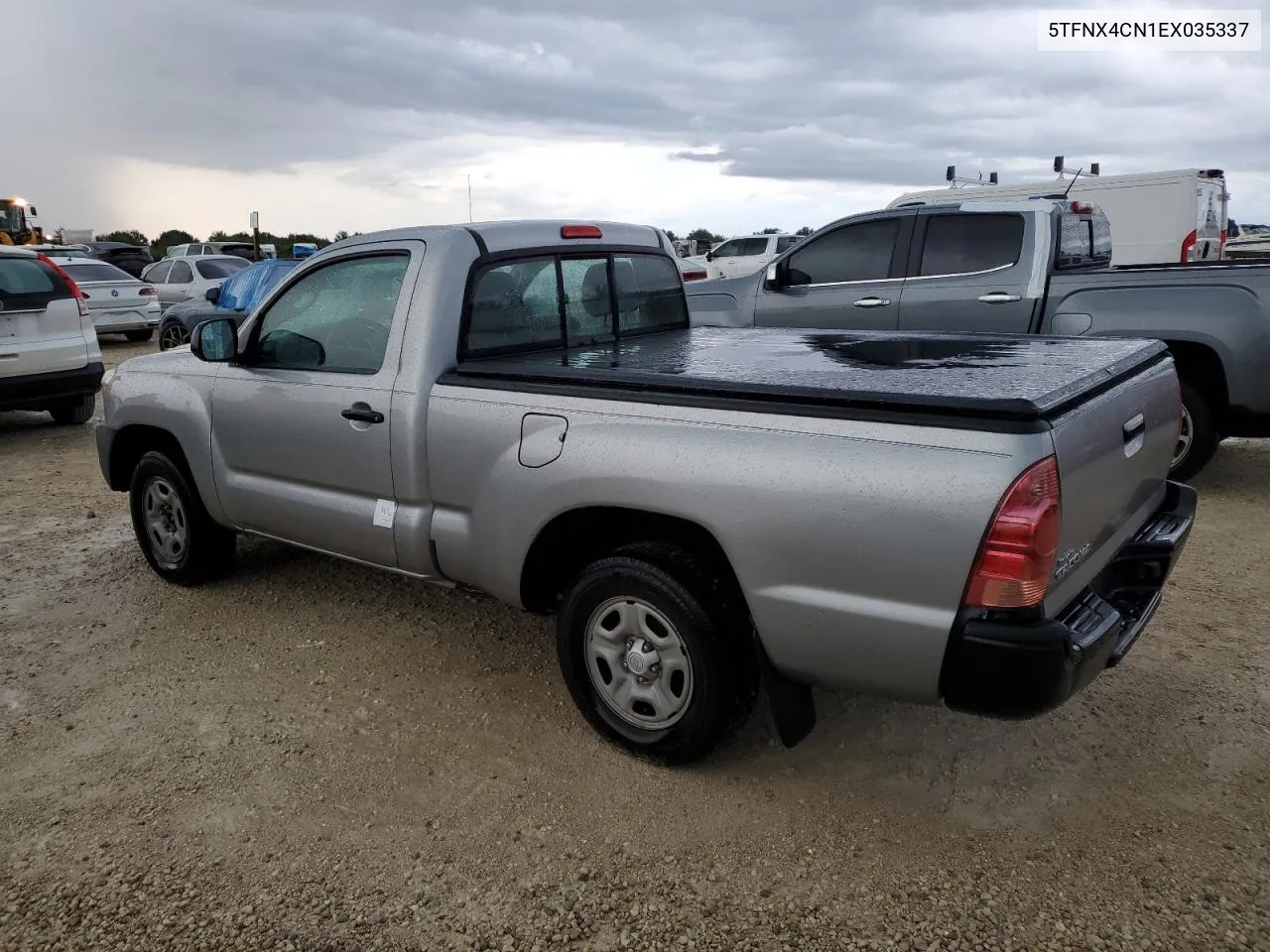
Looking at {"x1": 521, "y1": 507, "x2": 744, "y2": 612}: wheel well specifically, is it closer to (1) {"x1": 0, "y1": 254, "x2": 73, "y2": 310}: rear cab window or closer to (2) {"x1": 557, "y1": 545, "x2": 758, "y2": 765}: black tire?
(2) {"x1": 557, "y1": 545, "x2": 758, "y2": 765}: black tire

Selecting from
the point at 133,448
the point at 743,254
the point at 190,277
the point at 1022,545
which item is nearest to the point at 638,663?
the point at 1022,545

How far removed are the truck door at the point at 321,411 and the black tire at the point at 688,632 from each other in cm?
101

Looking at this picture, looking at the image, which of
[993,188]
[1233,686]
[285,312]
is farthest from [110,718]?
[993,188]

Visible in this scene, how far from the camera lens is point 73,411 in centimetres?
968

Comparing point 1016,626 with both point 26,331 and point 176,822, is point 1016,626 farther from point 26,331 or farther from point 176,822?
point 26,331

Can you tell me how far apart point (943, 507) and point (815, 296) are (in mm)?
5425

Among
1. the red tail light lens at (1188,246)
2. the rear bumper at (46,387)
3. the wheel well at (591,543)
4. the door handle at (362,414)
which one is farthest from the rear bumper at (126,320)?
the red tail light lens at (1188,246)

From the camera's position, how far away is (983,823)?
2.94 m

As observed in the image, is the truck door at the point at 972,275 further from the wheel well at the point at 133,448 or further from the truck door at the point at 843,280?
the wheel well at the point at 133,448

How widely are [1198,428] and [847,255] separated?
2785 mm

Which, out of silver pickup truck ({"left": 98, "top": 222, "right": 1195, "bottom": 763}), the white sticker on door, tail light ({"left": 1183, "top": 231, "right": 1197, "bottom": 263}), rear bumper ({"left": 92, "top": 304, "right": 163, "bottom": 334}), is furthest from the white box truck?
rear bumper ({"left": 92, "top": 304, "right": 163, "bottom": 334})

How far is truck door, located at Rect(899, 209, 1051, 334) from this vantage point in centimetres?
668

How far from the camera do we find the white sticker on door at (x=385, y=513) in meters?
3.71

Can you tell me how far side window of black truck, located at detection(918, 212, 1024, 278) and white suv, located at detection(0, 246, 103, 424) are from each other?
7529mm
